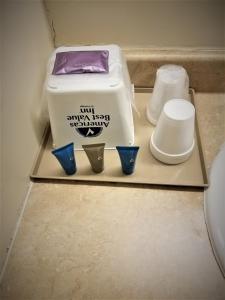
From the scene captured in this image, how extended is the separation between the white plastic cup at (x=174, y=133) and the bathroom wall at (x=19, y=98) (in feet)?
0.76

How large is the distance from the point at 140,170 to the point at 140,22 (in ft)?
0.99

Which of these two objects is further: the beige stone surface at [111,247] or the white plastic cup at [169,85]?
the white plastic cup at [169,85]

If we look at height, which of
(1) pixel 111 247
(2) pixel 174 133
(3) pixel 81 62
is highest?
(3) pixel 81 62

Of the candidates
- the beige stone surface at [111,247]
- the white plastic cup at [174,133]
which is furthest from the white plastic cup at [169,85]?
the beige stone surface at [111,247]

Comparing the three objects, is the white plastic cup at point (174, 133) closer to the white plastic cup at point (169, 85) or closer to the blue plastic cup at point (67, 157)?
the white plastic cup at point (169, 85)

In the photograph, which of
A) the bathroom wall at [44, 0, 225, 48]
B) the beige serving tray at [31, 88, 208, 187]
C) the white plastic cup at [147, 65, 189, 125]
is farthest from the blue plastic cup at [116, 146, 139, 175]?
the bathroom wall at [44, 0, 225, 48]

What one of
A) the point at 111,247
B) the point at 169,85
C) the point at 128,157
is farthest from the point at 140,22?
the point at 111,247

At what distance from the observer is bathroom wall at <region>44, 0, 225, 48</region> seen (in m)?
0.56

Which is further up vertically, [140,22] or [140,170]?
[140,22]

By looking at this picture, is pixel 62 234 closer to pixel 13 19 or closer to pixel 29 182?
pixel 29 182

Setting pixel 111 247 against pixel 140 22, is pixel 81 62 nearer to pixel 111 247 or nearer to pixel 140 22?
pixel 140 22

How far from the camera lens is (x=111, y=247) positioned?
449 mm

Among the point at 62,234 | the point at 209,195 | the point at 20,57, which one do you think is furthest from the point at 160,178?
the point at 20,57

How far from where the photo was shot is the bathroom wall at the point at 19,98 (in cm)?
43
